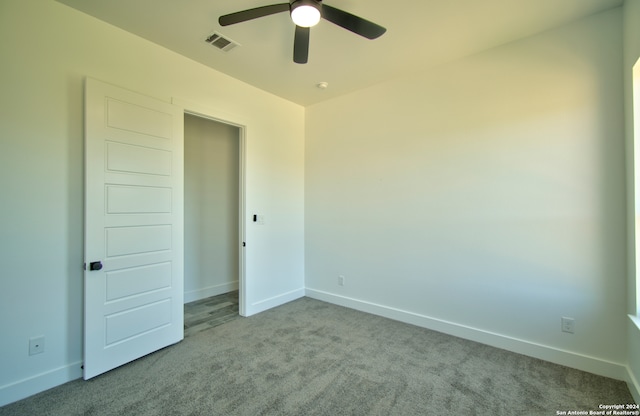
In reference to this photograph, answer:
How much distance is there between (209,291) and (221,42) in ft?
11.0

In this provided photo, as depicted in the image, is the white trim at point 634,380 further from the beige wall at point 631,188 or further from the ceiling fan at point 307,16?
the ceiling fan at point 307,16

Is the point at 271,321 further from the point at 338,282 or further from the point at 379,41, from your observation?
the point at 379,41

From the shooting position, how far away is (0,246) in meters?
1.93

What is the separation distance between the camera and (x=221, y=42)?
2.63 meters

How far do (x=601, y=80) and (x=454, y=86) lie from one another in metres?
1.11

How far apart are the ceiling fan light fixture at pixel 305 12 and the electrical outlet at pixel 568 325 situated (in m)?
3.05

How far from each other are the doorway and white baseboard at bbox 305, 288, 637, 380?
1.87m

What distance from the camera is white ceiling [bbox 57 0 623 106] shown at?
215 centimetres

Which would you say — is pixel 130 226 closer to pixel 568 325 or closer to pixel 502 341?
pixel 502 341

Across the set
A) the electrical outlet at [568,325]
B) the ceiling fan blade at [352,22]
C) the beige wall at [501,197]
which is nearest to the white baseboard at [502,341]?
the beige wall at [501,197]

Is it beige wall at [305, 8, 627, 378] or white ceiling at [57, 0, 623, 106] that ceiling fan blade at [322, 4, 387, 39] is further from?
beige wall at [305, 8, 627, 378]

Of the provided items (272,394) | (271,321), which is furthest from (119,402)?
(271,321)

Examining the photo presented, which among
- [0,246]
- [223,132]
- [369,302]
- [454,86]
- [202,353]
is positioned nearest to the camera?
[0,246]

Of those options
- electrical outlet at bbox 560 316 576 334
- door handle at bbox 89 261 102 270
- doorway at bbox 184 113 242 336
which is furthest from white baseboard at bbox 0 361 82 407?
electrical outlet at bbox 560 316 576 334
